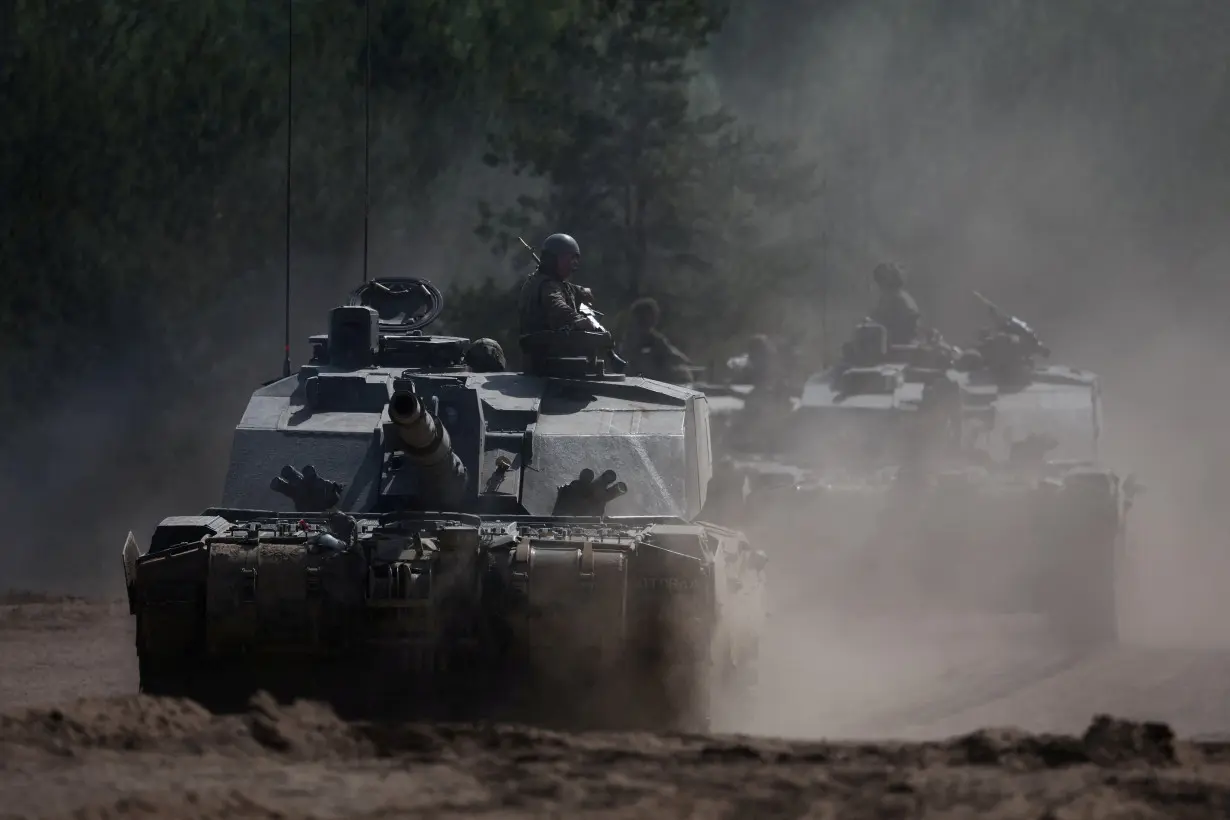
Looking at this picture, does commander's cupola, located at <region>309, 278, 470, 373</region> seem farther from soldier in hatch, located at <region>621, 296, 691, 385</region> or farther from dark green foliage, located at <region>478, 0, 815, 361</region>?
dark green foliage, located at <region>478, 0, 815, 361</region>

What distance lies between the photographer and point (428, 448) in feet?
34.3

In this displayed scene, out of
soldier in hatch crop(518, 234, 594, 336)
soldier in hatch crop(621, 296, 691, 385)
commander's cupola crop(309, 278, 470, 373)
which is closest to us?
commander's cupola crop(309, 278, 470, 373)

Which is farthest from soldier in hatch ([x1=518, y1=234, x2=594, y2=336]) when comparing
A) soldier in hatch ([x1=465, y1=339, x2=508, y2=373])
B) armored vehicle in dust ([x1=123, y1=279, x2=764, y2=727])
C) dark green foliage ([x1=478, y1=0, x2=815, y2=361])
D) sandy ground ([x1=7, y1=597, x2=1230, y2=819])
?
dark green foliage ([x1=478, y1=0, x2=815, y2=361])

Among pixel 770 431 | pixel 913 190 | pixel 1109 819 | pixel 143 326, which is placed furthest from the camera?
pixel 913 190

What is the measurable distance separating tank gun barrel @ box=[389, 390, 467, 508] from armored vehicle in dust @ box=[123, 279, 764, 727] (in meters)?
0.01

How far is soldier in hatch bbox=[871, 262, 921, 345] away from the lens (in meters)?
20.6

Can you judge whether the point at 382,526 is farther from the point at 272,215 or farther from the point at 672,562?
the point at 272,215

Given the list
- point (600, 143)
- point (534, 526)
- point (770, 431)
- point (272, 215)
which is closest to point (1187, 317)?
point (600, 143)

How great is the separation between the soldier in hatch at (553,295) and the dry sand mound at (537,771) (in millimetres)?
3389

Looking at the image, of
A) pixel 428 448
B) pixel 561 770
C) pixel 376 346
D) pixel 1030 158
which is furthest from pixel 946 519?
pixel 1030 158

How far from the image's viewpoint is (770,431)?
60.5ft

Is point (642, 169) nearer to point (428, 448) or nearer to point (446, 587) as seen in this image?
point (428, 448)

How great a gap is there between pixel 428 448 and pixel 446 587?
0.93 meters

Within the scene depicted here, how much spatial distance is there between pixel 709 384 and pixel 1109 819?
12766 mm
